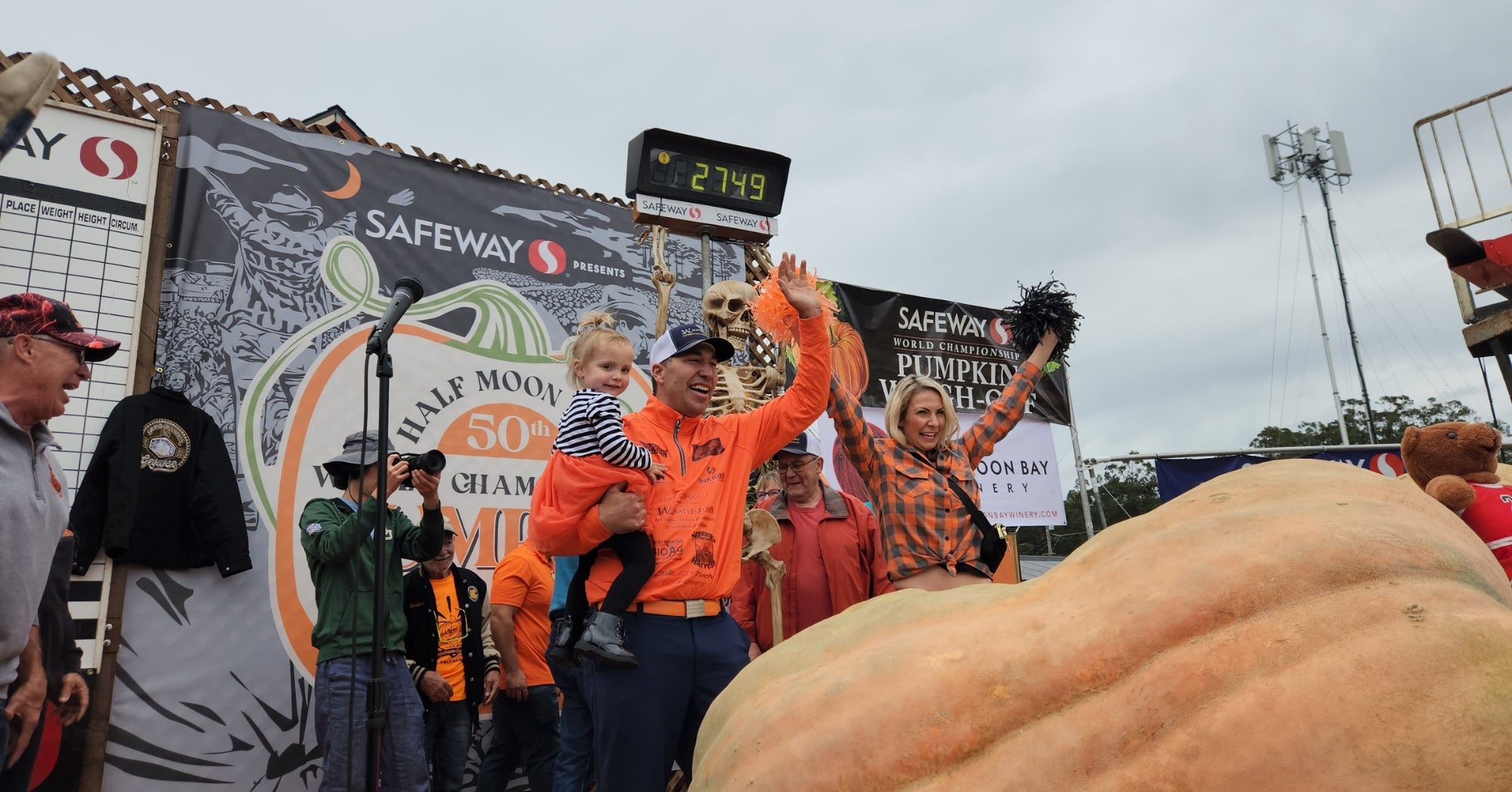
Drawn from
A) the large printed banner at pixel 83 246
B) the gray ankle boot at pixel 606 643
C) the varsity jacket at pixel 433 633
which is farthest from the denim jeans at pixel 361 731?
the gray ankle boot at pixel 606 643

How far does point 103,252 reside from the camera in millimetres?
4539

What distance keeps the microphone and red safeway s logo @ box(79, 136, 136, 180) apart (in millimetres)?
2851

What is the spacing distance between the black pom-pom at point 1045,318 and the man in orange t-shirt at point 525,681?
2.67 m

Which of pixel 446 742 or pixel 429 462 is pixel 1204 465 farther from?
pixel 429 462

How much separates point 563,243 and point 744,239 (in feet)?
8.78

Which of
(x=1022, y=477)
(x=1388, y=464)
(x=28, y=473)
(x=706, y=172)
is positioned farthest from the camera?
(x=1022, y=477)

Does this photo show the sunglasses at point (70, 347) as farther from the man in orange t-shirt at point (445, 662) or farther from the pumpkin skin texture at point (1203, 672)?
the pumpkin skin texture at point (1203, 672)

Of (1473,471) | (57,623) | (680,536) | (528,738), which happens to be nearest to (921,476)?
(680,536)

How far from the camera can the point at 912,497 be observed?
3.19m

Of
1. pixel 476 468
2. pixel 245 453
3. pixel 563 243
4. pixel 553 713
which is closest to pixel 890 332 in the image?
pixel 563 243

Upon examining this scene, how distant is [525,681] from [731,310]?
84.6 inches

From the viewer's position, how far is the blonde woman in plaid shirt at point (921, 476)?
311cm

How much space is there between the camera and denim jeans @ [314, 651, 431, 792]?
363 centimetres

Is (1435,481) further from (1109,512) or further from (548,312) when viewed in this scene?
(1109,512)
